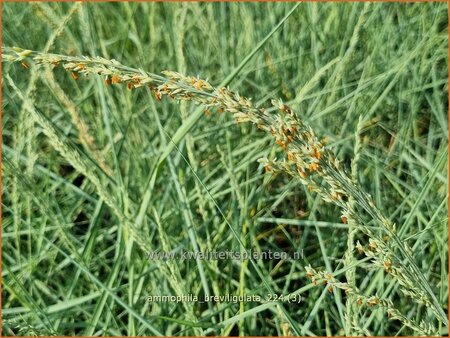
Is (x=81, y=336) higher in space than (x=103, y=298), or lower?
lower

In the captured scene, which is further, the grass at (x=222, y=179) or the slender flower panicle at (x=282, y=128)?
the grass at (x=222, y=179)

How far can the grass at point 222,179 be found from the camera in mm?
1047

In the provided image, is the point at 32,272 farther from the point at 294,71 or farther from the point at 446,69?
the point at 446,69

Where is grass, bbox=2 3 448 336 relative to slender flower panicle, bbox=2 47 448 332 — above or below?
below

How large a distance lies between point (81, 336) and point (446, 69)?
1101 mm

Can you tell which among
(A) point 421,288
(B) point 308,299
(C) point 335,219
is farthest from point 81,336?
(A) point 421,288

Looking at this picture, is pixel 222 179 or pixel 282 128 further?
pixel 222 179

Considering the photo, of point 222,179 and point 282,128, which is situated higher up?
point 282,128

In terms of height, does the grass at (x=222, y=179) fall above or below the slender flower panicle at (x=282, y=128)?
below

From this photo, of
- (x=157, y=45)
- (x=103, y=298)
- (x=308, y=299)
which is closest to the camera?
(x=103, y=298)

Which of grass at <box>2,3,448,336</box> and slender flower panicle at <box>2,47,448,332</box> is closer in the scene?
slender flower panicle at <box>2,47,448,332</box>

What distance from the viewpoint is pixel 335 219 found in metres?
1.30

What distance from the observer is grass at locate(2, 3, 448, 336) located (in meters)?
1.05

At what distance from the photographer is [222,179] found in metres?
1.35
